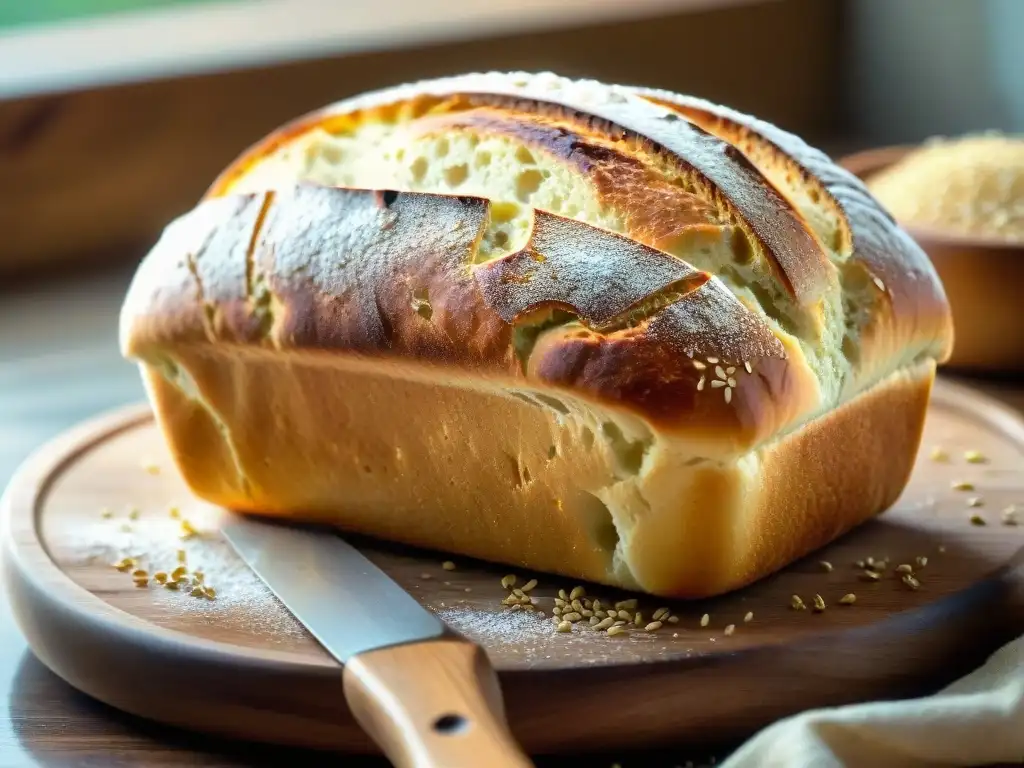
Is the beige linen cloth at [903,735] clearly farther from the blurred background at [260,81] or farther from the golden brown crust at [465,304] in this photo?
the blurred background at [260,81]

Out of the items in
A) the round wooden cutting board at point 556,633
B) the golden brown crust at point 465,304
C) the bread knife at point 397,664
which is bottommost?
the round wooden cutting board at point 556,633

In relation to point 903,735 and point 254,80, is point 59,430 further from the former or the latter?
point 903,735

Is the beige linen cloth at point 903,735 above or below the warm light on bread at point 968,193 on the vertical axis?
below

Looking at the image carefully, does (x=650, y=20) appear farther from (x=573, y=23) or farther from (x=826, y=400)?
(x=826, y=400)

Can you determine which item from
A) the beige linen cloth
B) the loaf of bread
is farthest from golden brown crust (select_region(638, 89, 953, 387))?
the beige linen cloth

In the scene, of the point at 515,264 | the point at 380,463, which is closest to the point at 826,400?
the point at 515,264

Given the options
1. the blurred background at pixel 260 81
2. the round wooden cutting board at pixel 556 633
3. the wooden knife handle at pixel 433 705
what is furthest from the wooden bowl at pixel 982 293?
the wooden knife handle at pixel 433 705

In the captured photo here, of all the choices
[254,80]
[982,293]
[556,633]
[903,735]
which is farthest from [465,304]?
[254,80]
